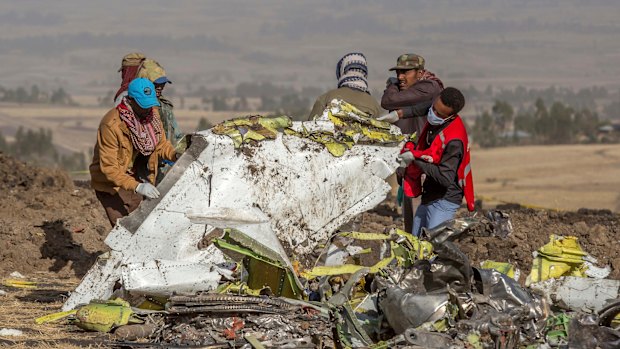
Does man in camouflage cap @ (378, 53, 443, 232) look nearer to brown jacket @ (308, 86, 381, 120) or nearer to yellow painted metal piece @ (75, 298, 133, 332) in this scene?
brown jacket @ (308, 86, 381, 120)

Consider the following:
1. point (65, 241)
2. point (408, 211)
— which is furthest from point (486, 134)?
point (408, 211)

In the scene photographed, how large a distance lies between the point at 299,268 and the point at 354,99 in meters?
2.32

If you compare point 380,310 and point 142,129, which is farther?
point 142,129

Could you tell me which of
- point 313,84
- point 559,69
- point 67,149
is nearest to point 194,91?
point 313,84

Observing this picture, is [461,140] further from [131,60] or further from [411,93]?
[131,60]

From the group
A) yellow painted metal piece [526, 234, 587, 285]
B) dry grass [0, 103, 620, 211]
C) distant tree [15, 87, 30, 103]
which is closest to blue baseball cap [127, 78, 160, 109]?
yellow painted metal piece [526, 234, 587, 285]

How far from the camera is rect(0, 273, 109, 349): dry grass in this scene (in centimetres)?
796

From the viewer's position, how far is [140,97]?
9375 mm

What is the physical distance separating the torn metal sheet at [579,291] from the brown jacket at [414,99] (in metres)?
2.61

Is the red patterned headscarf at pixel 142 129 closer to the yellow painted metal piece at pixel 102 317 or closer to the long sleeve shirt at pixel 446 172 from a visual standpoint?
the yellow painted metal piece at pixel 102 317

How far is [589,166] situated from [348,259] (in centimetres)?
3090

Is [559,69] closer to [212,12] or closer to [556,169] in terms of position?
[212,12]

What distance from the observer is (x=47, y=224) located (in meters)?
13.3

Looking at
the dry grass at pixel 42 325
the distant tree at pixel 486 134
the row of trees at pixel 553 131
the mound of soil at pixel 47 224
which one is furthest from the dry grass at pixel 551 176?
the dry grass at pixel 42 325
